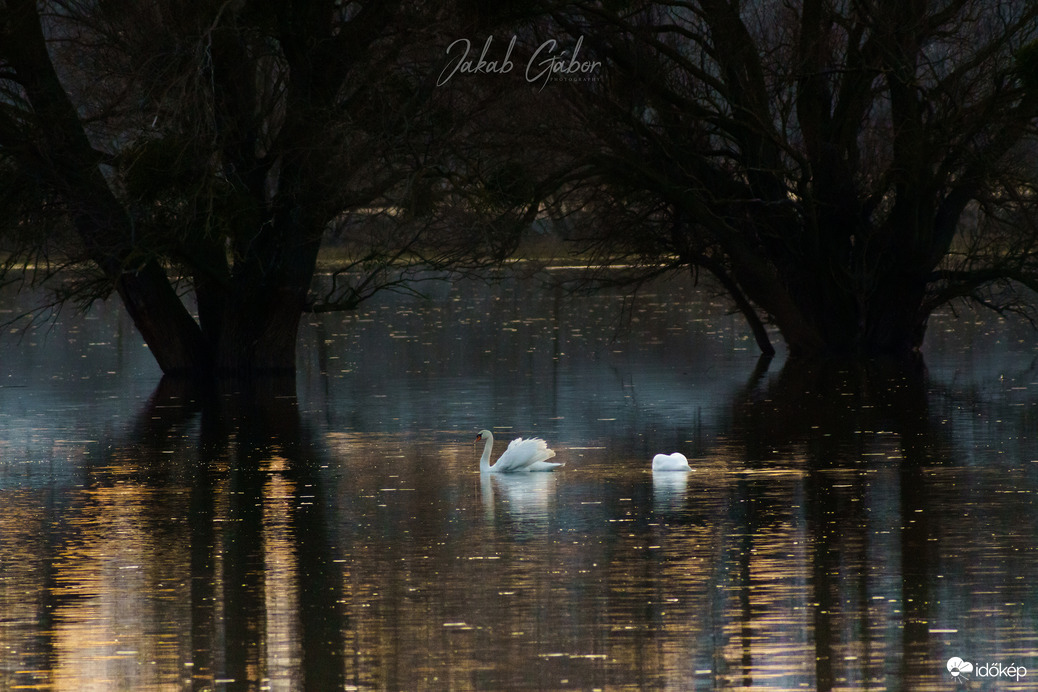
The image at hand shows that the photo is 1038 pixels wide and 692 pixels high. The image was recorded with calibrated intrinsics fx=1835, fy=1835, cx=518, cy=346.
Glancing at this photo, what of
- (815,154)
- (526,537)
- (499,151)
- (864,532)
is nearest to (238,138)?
(499,151)

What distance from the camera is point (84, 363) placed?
3409 cm

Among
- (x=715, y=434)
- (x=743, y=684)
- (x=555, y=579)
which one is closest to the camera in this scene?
(x=743, y=684)

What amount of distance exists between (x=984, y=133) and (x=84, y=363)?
16.8 meters

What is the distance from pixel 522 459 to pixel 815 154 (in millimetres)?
13884

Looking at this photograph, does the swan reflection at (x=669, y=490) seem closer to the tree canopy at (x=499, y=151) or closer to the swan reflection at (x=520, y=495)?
the swan reflection at (x=520, y=495)

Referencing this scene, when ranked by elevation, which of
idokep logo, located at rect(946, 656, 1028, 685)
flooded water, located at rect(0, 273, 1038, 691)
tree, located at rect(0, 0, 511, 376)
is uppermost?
tree, located at rect(0, 0, 511, 376)

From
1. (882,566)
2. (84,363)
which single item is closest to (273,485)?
(882,566)

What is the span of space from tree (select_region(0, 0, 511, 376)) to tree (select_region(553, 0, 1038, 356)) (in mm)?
2730

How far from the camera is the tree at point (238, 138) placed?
24141 mm

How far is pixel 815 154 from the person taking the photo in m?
29.4

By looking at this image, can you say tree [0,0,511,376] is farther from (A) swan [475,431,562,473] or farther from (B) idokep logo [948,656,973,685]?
(B) idokep logo [948,656,973,685]

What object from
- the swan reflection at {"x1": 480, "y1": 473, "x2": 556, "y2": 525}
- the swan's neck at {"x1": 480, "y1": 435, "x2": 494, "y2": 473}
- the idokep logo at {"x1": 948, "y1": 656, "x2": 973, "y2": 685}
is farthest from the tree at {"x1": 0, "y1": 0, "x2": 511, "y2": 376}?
the idokep logo at {"x1": 948, "y1": 656, "x2": 973, "y2": 685}

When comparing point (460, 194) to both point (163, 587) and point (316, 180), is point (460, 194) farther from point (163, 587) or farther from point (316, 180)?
point (163, 587)

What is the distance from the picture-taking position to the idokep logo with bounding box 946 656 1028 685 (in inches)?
354
